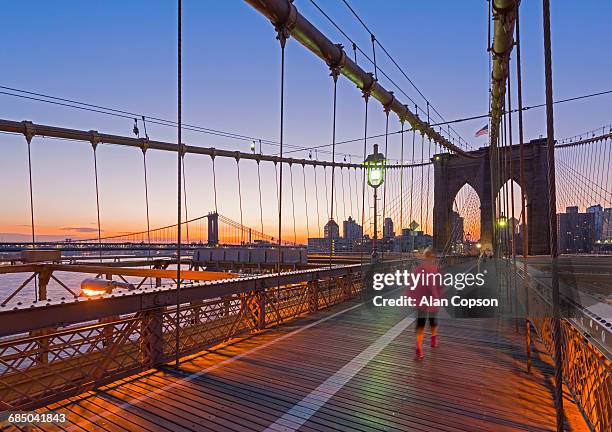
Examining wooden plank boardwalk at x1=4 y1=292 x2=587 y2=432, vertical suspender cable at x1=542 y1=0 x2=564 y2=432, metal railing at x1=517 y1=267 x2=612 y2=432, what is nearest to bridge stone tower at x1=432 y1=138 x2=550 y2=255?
wooden plank boardwalk at x1=4 y1=292 x2=587 y2=432

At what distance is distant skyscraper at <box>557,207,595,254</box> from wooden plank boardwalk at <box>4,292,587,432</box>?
51.6 m

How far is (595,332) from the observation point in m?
3.06

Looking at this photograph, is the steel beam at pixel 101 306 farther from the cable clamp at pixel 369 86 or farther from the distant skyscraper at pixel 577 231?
the distant skyscraper at pixel 577 231

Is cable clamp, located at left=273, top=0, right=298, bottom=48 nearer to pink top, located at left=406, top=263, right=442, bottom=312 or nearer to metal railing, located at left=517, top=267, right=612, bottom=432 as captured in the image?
pink top, located at left=406, top=263, right=442, bottom=312

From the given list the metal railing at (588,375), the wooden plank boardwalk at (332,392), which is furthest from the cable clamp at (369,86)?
the metal railing at (588,375)

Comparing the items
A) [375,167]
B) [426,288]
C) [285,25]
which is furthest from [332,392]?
[375,167]

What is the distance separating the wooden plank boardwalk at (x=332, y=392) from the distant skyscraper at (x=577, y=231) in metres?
51.6

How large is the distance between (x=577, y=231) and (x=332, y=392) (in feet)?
249

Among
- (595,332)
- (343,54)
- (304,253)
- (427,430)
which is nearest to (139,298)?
(427,430)

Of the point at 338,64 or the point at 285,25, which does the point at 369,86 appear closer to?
the point at 338,64

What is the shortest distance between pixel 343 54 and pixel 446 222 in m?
40.3

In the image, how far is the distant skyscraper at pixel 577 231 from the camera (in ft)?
169

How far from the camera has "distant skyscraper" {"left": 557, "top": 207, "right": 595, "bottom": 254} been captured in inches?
2028

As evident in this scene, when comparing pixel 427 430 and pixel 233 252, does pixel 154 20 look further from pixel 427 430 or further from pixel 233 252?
pixel 233 252
